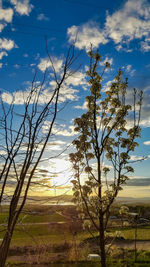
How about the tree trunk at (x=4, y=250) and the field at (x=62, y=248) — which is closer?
the tree trunk at (x=4, y=250)

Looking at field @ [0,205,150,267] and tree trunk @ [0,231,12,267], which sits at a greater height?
tree trunk @ [0,231,12,267]

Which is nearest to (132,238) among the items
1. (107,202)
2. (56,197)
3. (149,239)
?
(149,239)

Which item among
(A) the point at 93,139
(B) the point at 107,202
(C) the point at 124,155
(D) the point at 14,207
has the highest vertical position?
(A) the point at 93,139

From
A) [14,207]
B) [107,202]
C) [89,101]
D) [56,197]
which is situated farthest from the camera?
[89,101]

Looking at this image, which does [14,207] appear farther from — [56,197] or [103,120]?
Answer: [103,120]

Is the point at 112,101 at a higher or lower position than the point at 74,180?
higher

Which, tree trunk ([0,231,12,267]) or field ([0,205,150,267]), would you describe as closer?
tree trunk ([0,231,12,267])

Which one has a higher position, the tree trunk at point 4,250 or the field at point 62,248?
the tree trunk at point 4,250

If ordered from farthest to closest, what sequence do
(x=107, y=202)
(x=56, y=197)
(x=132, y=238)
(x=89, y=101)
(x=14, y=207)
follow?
1. (x=132, y=238)
2. (x=89, y=101)
3. (x=107, y=202)
4. (x=56, y=197)
5. (x=14, y=207)

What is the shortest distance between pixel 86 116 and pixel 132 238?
106 ft

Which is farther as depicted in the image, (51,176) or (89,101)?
Answer: (89,101)

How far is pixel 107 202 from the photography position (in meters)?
6.18

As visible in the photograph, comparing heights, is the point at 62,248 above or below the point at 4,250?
below

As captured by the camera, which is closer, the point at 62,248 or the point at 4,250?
the point at 4,250
